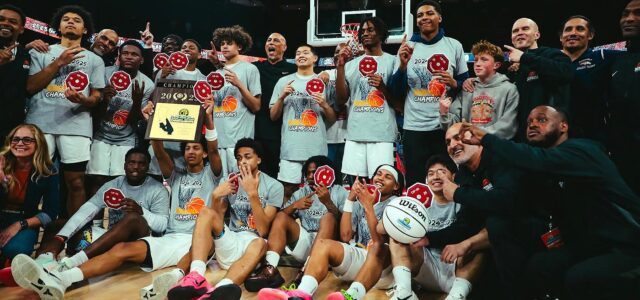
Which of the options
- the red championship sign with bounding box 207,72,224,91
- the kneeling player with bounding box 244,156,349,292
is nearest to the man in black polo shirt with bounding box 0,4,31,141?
the red championship sign with bounding box 207,72,224,91

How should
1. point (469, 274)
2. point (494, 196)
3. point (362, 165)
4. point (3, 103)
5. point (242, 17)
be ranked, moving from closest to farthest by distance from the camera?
1. point (494, 196)
2. point (469, 274)
3. point (3, 103)
4. point (362, 165)
5. point (242, 17)

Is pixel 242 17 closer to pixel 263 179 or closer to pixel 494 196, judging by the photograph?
pixel 263 179

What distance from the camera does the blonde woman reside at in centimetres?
387

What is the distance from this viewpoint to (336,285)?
387 centimetres

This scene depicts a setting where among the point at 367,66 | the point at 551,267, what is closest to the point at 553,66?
the point at 551,267

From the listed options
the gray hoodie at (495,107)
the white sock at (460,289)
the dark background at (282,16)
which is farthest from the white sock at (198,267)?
the dark background at (282,16)

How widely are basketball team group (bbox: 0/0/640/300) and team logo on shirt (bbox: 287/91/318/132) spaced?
2cm

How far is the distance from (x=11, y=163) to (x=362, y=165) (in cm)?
276

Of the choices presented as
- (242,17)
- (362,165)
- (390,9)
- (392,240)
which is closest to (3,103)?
(362,165)

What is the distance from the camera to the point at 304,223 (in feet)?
14.5

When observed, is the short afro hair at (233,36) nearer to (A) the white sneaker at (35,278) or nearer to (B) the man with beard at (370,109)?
(B) the man with beard at (370,109)

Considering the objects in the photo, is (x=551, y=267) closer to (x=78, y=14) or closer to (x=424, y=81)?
(x=424, y=81)

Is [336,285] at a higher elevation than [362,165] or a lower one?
lower

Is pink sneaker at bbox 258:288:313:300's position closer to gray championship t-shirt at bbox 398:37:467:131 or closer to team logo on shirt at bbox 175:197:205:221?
team logo on shirt at bbox 175:197:205:221
